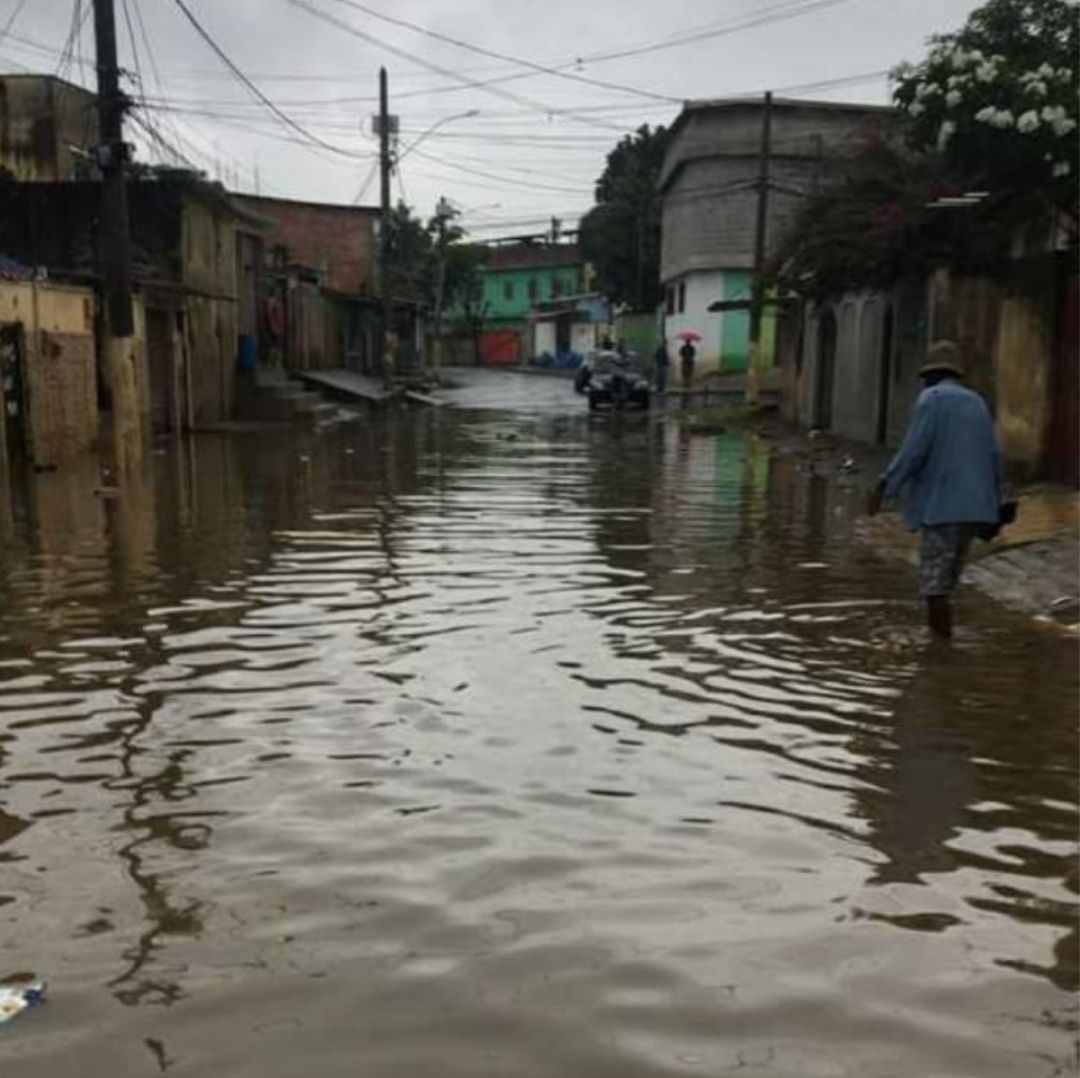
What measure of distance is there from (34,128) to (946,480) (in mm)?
29380

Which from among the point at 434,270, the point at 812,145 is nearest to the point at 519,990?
the point at 812,145

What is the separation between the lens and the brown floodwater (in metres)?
3.35

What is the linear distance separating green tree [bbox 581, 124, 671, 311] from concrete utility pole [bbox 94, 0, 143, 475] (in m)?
45.6

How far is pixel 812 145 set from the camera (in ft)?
157

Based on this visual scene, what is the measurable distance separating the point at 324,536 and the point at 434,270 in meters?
57.1

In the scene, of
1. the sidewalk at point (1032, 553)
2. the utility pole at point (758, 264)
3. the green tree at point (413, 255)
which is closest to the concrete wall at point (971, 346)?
the sidewalk at point (1032, 553)

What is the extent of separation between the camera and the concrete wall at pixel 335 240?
180 feet

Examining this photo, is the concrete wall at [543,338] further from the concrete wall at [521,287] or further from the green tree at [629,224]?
the green tree at [629,224]

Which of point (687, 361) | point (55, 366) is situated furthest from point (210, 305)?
point (687, 361)

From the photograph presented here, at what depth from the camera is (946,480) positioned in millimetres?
7816

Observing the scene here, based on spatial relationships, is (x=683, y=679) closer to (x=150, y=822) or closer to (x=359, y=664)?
(x=359, y=664)

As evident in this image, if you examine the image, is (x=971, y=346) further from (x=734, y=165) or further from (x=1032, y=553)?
(x=734, y=165)

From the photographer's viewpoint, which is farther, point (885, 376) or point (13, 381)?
point (885, 376)

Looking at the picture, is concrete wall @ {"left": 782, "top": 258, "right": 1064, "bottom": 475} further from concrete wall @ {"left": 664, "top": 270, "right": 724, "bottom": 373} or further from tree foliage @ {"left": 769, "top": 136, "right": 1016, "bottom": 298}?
concrete wall @ {"left": 664, "top": 270, "right": 724, "bottom": 373}
